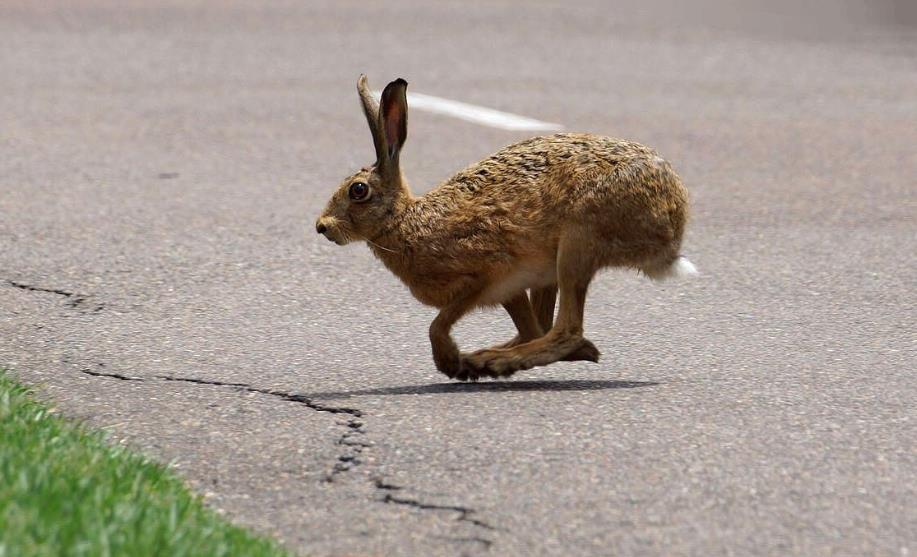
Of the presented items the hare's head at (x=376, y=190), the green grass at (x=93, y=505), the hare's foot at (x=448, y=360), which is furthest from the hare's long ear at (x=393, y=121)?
the green grass at (x=93, y=505)

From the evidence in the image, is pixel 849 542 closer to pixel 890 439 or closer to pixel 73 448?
pixel 890 439

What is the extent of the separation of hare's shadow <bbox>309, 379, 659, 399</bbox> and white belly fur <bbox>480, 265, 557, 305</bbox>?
0.31m

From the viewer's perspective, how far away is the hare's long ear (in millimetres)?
6434

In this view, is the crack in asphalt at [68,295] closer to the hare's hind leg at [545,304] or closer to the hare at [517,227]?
the hare at [517,227]

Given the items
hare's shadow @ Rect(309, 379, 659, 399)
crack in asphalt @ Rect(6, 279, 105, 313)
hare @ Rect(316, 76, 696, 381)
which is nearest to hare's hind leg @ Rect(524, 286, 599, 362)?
hare @ Rect(316, 76, 696, 381)

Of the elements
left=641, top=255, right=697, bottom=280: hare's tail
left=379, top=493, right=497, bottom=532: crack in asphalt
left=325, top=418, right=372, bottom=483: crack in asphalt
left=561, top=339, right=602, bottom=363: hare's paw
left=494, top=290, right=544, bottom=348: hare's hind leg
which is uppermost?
left=641, top=255, right=697, bottom=280: hare's tail

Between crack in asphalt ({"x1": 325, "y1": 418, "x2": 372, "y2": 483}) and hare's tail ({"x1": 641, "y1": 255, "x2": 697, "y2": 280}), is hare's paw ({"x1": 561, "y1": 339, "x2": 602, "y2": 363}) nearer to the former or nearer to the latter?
hare's tail ({"x1": 641, "y1": 255, "x2": 697, "y2": 280})

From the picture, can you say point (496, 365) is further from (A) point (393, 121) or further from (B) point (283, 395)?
(A) point (393, 121)

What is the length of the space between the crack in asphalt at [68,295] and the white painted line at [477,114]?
5250 mm

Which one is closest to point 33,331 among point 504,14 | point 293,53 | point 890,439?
point 890,439

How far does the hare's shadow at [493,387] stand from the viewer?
6.28 m

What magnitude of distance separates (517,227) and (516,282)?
0.22 metres

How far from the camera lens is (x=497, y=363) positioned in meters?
6.38

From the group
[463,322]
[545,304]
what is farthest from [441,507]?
[463,322]
